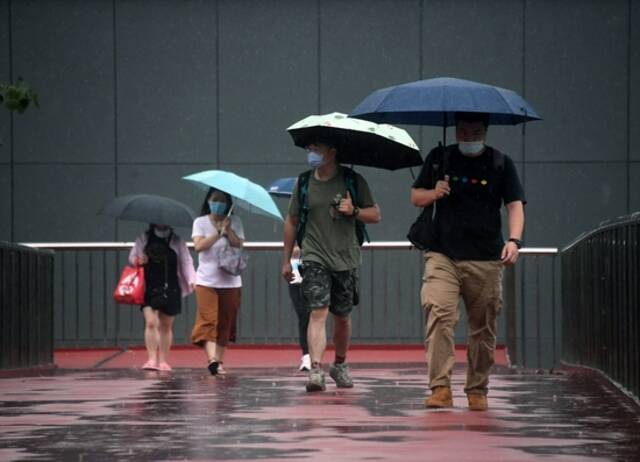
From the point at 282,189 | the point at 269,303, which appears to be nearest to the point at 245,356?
the point at 269,303

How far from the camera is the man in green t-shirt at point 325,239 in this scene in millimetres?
12180

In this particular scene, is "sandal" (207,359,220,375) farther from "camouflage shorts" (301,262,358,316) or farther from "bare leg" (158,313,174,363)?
"camouflage shorts" (301,262,358,316)

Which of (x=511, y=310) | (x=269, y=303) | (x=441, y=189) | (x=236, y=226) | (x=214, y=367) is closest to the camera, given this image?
(x=441, y=189)

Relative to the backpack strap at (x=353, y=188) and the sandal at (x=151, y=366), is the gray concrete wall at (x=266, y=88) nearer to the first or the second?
the sandal at (x=151, y=366)

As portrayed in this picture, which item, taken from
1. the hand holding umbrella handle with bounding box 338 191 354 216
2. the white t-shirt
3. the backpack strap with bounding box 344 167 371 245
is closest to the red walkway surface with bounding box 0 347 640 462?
the white t-shirt

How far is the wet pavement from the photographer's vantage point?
8031mm

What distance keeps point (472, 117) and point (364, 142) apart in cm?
230

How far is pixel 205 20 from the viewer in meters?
24.2

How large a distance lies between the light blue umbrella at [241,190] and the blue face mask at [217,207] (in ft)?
0.42

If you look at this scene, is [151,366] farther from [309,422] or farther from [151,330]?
[309,422]

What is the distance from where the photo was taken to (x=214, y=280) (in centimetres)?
1541

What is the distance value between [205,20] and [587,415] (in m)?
15.0

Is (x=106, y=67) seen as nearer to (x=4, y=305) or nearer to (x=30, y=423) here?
(x=4, y=305)

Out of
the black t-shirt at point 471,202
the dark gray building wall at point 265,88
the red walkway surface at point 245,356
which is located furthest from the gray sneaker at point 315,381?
the dark gray building wall at point 265,88
